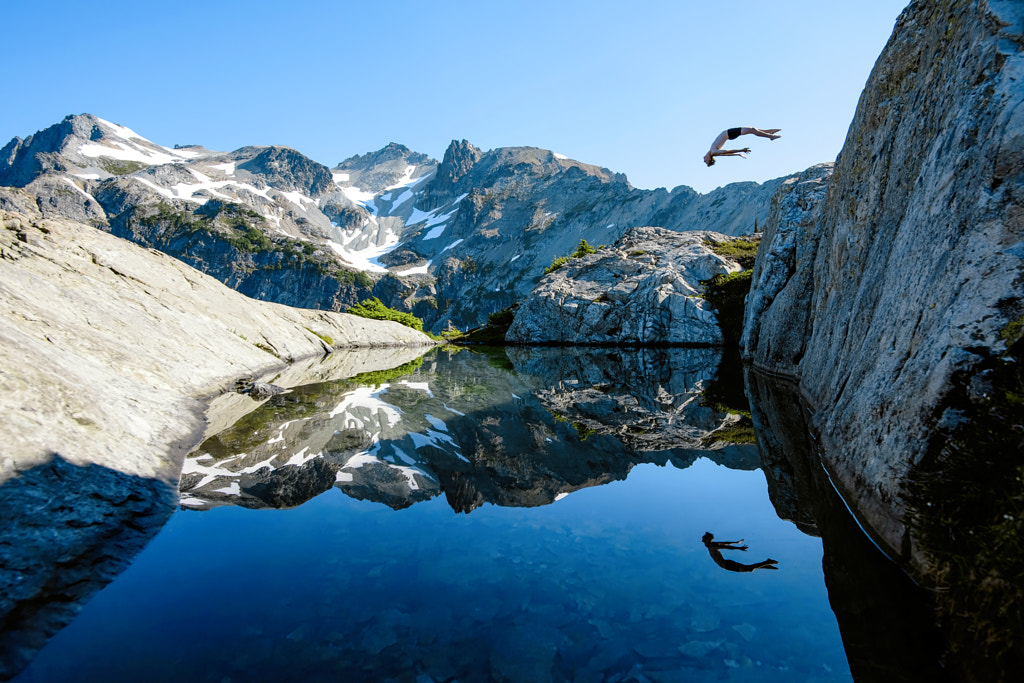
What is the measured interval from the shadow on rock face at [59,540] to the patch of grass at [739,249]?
73.7m

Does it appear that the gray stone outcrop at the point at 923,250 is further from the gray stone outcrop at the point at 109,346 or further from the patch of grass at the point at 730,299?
the patch of grass at the point at 730,299

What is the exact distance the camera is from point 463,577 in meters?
7.25

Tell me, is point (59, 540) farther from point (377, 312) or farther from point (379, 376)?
point (377, 312)

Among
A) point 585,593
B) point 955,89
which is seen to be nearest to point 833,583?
point 585,593

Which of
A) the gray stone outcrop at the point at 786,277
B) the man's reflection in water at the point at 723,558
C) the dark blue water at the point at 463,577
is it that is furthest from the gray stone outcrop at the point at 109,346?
the gray stone outcrop at the point at 786,277

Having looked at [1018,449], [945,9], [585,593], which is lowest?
[585,593]

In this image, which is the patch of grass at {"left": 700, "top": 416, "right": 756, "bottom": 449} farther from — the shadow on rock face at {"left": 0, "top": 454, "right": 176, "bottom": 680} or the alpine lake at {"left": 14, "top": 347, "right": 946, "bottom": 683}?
the shadow on rock face at {"left": 0, "top": 454, "right": 176, "bottom": 680}

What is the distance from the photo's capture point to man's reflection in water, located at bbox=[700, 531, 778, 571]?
7.45m

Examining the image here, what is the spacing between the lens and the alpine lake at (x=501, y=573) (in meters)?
5.34

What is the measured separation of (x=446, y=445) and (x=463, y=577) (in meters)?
7.71

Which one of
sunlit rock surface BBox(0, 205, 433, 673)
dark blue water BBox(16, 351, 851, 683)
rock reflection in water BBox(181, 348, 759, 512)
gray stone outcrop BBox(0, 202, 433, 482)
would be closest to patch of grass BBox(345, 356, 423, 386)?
rock reflection in water BBox(181, 348, 759, 512)

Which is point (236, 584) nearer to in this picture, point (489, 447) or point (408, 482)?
point (408, 482)

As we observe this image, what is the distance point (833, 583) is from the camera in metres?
6.78

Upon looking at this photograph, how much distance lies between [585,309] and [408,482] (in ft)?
220
